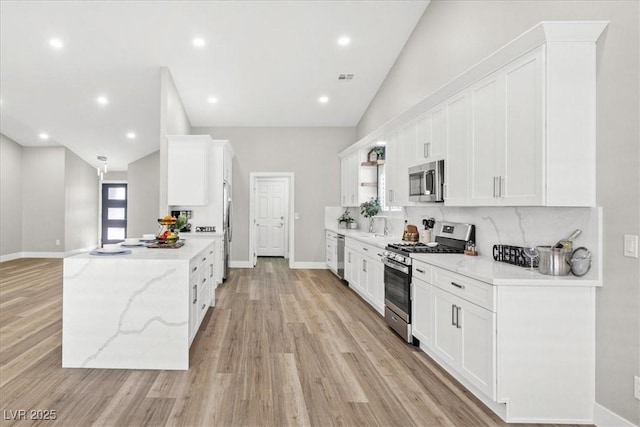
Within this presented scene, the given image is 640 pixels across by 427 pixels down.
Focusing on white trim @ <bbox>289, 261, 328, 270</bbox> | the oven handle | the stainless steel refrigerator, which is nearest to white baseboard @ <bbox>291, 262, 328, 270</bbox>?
white trim @ <bbox>289, 261, 328, 270</bbox>

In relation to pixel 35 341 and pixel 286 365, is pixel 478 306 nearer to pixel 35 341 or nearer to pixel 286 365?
pixel 286 365

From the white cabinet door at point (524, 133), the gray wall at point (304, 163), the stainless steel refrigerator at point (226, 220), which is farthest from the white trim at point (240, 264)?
the white cabinet door at point (524, 133)

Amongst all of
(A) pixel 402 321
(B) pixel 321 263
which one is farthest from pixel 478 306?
(B) pixel 321 263

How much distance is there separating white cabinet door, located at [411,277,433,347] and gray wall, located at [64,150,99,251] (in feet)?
29.6

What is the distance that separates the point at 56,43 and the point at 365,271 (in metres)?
5.15

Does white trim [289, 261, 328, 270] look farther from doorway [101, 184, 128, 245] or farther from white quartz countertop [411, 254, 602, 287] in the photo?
doorway [101, 184, 128, 245]

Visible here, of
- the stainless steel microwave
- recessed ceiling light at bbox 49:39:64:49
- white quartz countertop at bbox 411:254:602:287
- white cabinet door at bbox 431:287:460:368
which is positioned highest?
recessed ceiling light at bbox 49:39:64:49

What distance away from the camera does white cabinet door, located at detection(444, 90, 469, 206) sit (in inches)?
121

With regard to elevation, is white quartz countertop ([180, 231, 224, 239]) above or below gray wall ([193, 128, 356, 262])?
below

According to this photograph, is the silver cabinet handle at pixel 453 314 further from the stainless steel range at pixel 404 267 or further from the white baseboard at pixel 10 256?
the white baseboard at pixel 10 256

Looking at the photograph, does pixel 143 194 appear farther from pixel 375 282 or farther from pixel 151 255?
pixel 375 282

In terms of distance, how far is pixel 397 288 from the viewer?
3.68 metres

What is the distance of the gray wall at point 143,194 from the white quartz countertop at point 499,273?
8152mm

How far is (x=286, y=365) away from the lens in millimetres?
3037
